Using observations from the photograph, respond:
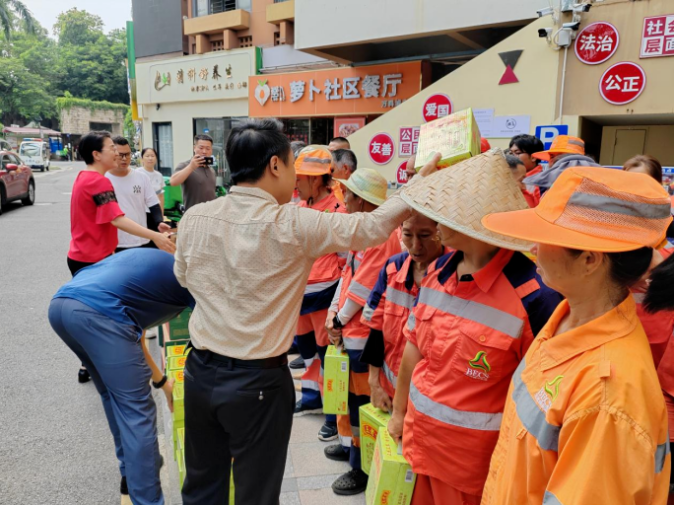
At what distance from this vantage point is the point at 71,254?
12.1ft

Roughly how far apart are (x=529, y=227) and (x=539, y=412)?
1.43ft

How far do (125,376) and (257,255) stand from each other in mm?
1125

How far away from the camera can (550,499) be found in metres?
1.03

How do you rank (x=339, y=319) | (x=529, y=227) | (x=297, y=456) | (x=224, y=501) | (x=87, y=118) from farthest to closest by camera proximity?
(x=87, y=118)
(x=297, y=456)
(x=339, y=319)
(x=224, y=501)
(x=529, y=227)

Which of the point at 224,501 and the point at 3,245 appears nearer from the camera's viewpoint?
the point at 224,501

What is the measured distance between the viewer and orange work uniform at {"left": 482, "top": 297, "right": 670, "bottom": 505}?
3.13ft

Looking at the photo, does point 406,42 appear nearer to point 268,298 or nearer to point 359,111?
point 359,111

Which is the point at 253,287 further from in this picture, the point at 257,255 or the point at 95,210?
the point at 95,210

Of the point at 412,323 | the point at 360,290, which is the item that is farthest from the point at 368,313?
the point at 412,323

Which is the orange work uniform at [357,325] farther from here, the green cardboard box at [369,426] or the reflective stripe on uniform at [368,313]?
the green cardboard box at [369,426]

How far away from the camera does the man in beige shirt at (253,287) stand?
5.80 feet

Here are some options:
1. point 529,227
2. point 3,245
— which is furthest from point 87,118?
point 529,227

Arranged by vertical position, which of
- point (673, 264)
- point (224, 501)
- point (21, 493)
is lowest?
point (21, 493)

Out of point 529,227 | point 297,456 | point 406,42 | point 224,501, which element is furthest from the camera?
point 406,42
